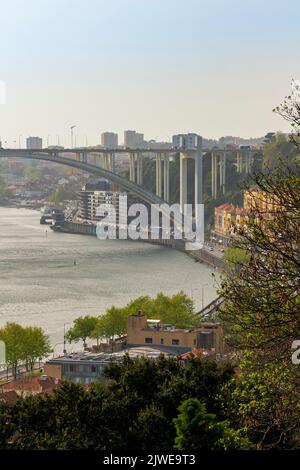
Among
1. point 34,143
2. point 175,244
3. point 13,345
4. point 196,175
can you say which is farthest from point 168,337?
point 34,143

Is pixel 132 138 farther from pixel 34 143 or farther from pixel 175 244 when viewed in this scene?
pixel 175 244

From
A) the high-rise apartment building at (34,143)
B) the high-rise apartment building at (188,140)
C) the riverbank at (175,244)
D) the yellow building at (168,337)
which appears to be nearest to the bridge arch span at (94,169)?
the riverbank at (175,244)

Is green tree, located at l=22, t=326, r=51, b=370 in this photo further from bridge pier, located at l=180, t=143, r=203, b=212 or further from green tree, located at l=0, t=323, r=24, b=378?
bridge pier, located at l=180, t=143, r=203, b=212

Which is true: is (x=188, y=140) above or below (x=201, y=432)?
above
